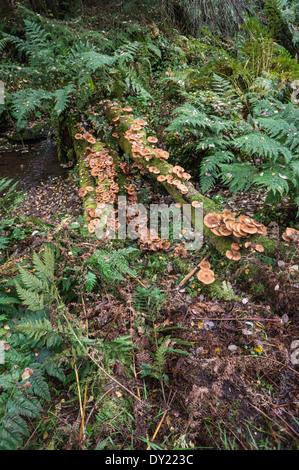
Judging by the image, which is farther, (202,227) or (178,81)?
(178,81)

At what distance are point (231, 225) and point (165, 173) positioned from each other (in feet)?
5.05

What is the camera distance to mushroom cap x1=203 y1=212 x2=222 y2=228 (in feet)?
10.2

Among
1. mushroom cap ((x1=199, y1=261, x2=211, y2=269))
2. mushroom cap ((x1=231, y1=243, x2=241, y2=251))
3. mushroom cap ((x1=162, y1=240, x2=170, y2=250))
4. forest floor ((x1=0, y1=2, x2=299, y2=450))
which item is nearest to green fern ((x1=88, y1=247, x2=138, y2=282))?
forest floor ((x1=0, y1=2, x2=299, y2=450))

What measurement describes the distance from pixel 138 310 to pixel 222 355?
951 millimetres

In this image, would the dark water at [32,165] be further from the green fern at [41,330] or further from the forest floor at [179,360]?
the green fern at [41,330]

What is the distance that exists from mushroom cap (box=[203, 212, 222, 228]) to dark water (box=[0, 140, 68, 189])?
11.3ft

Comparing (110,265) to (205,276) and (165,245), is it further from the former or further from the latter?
(205,276)

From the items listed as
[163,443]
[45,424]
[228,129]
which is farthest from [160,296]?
[228,129]

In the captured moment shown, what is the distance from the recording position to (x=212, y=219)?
10.4ft

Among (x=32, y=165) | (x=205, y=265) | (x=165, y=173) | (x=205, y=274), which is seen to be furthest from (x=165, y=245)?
(x=32, y=165)

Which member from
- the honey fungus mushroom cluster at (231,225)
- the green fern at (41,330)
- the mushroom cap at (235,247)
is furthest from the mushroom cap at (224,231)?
the green fern at (41,330)

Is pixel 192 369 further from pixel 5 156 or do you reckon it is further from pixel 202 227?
pixel 5 156

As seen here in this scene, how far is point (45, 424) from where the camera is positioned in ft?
6.29

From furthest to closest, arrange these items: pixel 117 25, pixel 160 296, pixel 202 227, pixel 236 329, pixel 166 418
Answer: pixel 117 25
pixel 202 227
pixel 160 296
pixel 236 329
pixel 166 418
